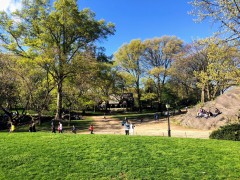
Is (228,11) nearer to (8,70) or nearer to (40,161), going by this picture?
(40,161)

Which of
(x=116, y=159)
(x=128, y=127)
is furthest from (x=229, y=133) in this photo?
(x=116, y=159)

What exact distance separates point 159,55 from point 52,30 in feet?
95.8

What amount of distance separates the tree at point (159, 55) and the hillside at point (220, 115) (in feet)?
75.1

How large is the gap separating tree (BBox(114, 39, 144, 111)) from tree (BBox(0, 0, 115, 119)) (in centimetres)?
2128

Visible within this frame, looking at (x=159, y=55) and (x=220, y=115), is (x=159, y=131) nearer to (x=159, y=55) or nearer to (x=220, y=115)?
(x=220, y=115)

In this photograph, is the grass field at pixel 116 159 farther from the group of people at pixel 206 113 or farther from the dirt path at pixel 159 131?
the group of people at pixel 206 113

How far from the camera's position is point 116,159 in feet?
38.4

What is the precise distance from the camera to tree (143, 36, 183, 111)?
60.6 m

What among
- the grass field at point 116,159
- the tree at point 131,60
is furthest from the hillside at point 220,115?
the tree at point 131,60

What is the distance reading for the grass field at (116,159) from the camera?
34.3 feet

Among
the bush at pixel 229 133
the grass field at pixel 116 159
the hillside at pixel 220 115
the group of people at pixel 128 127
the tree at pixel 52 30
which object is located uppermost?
the tree at pixel 52 30

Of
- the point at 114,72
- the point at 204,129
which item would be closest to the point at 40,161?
the point at 204,129

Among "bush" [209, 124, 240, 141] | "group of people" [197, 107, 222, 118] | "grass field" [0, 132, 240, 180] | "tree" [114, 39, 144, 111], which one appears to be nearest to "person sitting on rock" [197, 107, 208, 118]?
"group of people" [197, 107, 222, 118]

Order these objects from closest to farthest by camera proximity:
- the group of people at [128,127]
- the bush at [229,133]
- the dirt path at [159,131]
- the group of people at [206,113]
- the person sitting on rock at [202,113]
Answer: the bush at [229,133] < the group of people at [128,127] < the dirt path at [159,131] < the group of people at [206,113] < the person sitting on rock at [202,113]
